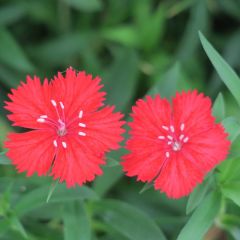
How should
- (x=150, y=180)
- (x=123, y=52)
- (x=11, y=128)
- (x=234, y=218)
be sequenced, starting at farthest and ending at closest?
1. (x=123, y=52)
2. (x=11, y=128)
3. (x=234, y=218)
4. (x=150, y=180)

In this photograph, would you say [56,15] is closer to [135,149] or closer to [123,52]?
[123,52]

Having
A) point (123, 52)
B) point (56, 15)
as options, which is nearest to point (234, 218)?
point (123, 52)

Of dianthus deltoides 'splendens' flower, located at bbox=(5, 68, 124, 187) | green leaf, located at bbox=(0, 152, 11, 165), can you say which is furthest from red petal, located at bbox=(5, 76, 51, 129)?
green leaf, located at bbox=(0, 152, 11, 165)

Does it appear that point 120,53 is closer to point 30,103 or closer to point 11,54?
point 11,54

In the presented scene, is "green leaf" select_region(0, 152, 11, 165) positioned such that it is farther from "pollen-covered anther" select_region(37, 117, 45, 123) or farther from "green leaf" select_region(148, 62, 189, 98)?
"green leaf" select_region(148, 62, 189, 98)

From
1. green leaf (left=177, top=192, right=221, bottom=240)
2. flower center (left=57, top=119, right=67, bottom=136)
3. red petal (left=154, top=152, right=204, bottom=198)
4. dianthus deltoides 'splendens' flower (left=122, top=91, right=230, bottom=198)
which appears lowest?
green leaf (left=177, top=192, right=221, bottom=240)

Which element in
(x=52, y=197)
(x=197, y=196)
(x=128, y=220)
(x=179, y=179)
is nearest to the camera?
(x=179, y=179)

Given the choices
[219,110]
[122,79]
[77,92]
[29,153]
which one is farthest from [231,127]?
[122,79]
